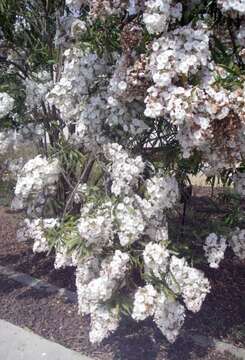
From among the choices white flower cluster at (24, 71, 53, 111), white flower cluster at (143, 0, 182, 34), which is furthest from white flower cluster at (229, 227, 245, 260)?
white flower cluster at (24, 71, 53, 111)

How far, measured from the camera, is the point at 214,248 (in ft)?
10.3

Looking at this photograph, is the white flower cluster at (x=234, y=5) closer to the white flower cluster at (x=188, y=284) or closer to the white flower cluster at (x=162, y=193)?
the white flower cluster at (x=162, y=193)

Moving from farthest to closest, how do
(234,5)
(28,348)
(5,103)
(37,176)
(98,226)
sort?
1. (5,103)
2. (28,348)
3. (37,176)
4. (98,226)
5. (234,5)

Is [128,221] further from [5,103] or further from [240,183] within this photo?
[5,103]

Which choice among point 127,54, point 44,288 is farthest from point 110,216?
point 44,288

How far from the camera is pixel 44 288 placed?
4641 mm

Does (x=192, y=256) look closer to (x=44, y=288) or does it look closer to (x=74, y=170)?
(x=74, y=170)

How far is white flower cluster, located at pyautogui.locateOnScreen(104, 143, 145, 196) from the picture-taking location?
2.98m

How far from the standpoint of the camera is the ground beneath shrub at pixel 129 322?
3607 mm

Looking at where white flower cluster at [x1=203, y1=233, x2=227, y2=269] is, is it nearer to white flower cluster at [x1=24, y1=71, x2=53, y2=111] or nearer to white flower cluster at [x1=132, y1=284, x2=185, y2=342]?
white flower cluster at [x1=132, y1=284, x2=185, y2=342]

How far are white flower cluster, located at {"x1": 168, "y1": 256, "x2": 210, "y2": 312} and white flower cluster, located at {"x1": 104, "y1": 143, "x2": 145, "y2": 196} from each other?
0.52 m

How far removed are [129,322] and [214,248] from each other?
1130mm

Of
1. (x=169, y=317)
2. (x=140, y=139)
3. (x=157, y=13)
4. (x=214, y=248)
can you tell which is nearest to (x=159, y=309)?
(x=169, y=317)

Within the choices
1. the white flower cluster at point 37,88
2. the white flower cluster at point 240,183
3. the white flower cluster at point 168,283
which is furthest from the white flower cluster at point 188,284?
the white flower cluster at point 37,88
